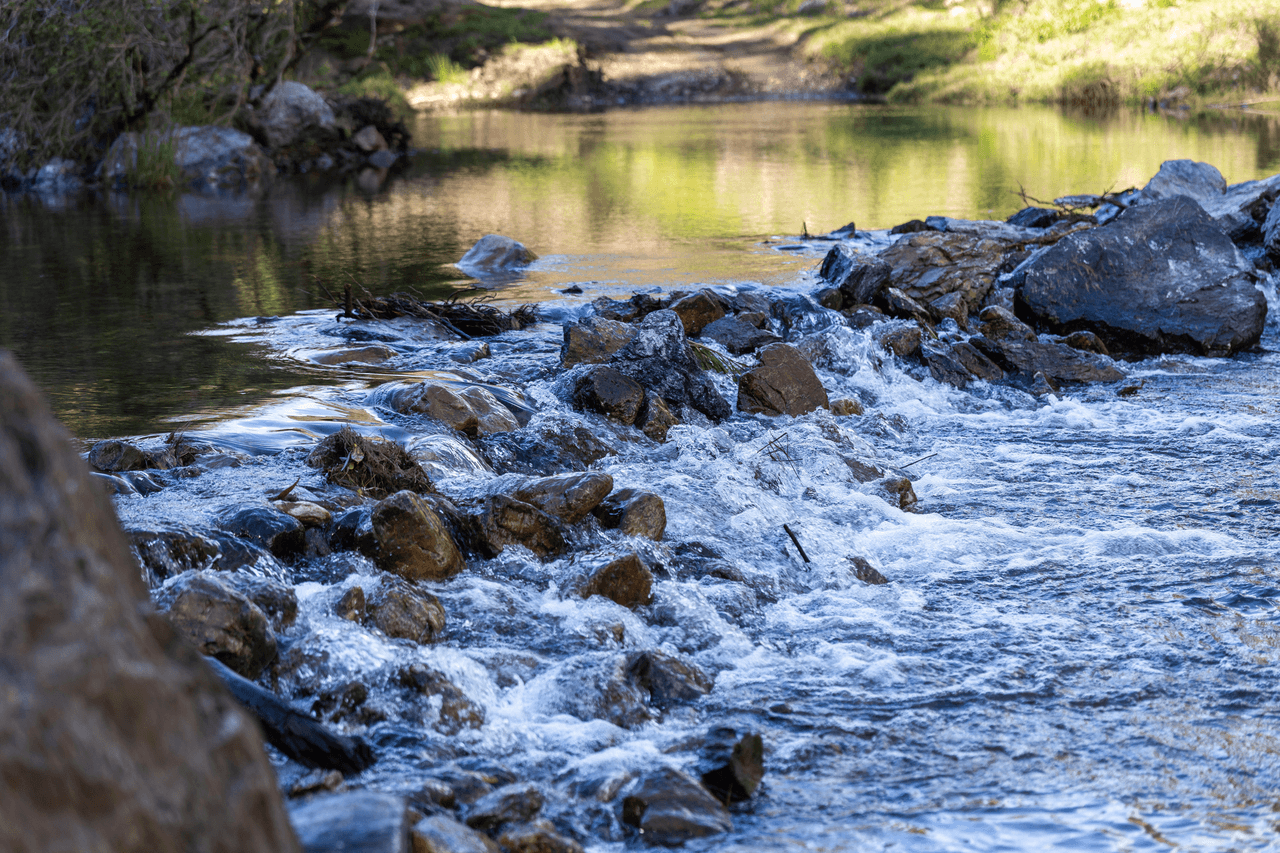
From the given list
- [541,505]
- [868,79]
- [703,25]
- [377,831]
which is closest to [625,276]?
→ [541,505]

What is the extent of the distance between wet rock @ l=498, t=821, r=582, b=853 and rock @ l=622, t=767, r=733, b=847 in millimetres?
207

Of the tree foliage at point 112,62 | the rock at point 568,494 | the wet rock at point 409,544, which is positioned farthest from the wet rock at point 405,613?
the tree foliage at point 112,62

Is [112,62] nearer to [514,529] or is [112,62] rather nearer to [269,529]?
[269,529]

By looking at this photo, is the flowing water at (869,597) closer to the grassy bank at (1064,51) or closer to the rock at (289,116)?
the rock at (289,116)

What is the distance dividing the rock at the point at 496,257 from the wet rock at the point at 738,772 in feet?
28.4

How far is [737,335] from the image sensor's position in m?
8.33

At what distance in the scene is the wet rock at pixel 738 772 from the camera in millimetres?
3031

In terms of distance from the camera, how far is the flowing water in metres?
3.08

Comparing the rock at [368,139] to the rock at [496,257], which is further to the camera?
the rock at [368,139]

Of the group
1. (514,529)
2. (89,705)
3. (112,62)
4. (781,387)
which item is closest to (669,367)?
(781,387)

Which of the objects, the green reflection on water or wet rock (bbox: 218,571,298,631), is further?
the green reflection on water

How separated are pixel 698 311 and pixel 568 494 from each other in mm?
3867

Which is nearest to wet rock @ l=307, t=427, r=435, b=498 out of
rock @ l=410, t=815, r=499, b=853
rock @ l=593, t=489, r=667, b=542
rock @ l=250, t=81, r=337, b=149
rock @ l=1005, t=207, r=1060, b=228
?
rock @ l=593, t=489, r=667, b=542

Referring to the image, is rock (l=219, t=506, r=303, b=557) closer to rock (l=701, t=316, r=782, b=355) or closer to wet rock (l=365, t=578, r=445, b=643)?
wet rock (l=365, t=578, r=445, b=643)
